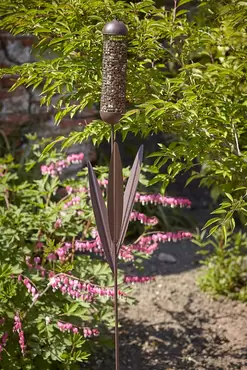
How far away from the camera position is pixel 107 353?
362cm

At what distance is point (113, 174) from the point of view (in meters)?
2.38

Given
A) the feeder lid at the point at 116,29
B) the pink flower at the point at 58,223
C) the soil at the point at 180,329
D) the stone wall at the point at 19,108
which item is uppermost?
the feeder lid at the point at 116,29

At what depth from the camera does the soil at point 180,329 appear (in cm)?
359

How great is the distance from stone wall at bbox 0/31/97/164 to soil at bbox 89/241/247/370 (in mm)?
1334

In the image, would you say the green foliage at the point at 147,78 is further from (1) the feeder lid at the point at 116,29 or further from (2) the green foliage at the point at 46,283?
(2) the green foliage at the point at 46,283

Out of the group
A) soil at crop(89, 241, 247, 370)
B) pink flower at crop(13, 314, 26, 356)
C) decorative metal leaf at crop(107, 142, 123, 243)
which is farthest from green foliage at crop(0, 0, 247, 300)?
soil at crop(89, 241, 247, 370)

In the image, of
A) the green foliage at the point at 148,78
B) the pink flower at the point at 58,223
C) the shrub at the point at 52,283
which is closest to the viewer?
the green foliage at the point at 148,78

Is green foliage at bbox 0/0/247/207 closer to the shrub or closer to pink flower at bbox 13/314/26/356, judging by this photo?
the shrub

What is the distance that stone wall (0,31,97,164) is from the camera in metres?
5.01

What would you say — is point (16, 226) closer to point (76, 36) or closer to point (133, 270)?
point (76, 36)

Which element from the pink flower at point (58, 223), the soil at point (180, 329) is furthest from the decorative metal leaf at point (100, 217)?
the soil at point (180, 329)

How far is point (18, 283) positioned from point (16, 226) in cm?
31

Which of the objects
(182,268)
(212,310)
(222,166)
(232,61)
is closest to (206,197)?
(182,268)

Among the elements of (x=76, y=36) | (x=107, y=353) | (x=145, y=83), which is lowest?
(x=107, y=353)
